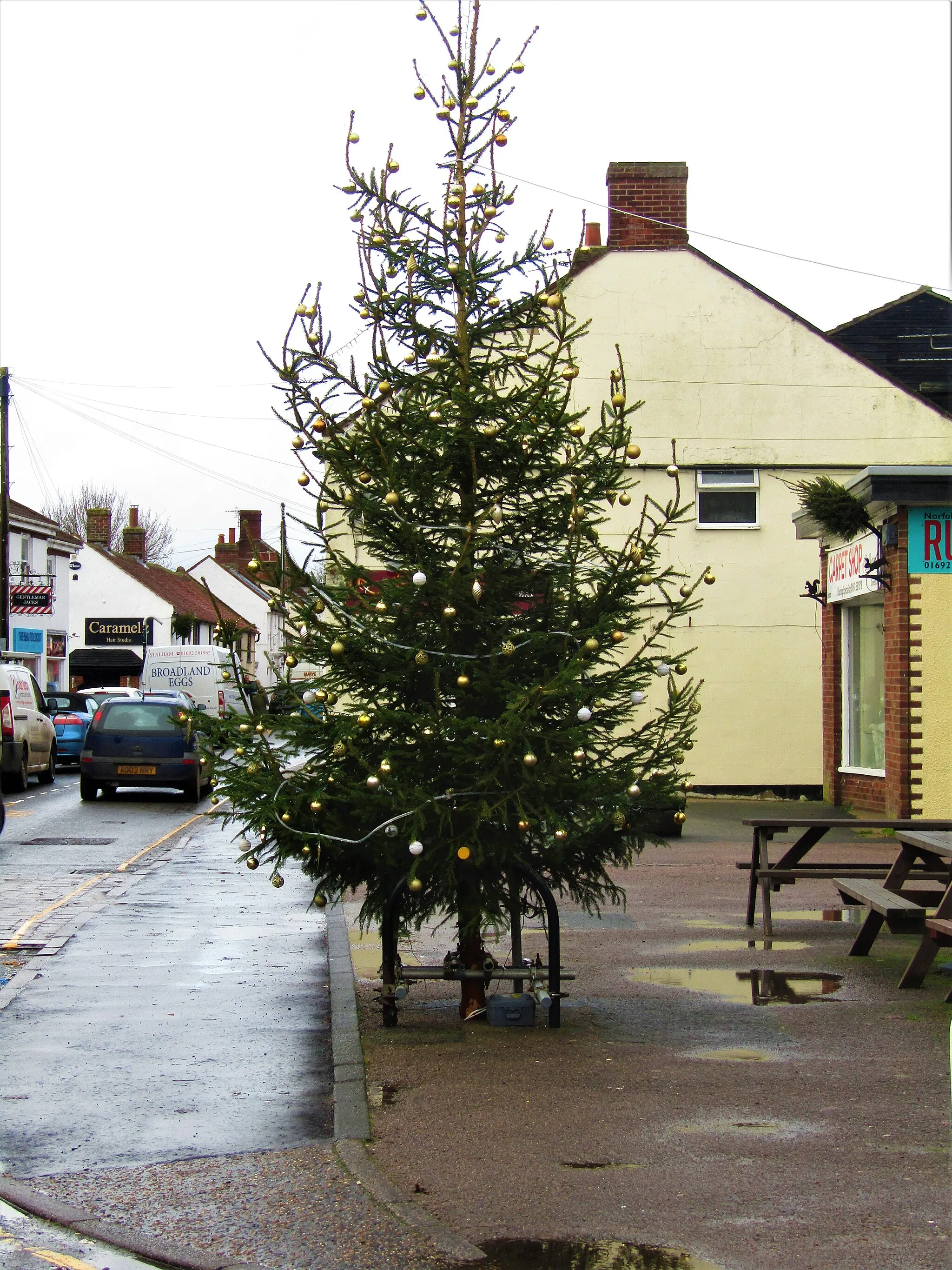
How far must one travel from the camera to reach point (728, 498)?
25188mm

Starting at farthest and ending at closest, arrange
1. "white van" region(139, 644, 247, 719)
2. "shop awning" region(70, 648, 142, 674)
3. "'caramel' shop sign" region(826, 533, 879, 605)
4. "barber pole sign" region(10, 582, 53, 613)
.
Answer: "shop awning" region(70, 648, 142, 674), "barber pole sign" region(10, 582, 53, 613), "white van" region(139, 644, 247, 719), "'caramel' shop sign" region(826, 533, 879, 605)

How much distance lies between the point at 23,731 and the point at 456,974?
20.1m

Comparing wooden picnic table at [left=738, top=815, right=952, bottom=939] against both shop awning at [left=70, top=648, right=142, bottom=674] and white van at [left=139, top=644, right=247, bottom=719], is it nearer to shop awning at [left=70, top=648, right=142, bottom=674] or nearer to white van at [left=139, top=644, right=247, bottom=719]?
white van at [left=139, top=644, right=247, bottom=719]

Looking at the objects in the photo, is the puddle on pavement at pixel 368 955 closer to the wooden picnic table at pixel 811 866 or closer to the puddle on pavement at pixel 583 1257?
the wooden picnic table at pixel 811 866

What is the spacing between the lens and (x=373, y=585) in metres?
7.40

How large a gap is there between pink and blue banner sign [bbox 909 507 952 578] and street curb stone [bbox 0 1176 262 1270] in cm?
1443

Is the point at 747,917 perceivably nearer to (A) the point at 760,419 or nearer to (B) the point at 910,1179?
(B) the point at 910,1179

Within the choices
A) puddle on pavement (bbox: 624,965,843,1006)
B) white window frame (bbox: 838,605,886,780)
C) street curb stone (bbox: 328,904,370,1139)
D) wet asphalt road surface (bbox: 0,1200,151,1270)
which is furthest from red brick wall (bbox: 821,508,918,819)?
wet asphalt road surface (bbox: 0,1200,151,1270)

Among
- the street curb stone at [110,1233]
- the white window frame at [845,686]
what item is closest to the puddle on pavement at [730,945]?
the street curb stone at [110,1233]

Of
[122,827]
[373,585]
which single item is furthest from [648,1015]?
[122,827]

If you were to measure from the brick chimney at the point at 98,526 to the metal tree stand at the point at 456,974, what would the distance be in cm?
6976

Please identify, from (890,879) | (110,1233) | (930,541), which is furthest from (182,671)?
(110,1233)

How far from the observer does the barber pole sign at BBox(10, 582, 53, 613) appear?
50312mm

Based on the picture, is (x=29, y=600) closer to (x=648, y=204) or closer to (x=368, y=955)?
(x=648, y=204)
